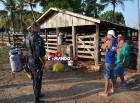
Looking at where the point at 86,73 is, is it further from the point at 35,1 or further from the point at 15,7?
the point at 15,7

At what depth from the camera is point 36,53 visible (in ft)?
12.2

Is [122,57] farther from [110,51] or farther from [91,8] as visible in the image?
[91,8]

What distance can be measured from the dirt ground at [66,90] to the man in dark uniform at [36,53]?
2.20 feet

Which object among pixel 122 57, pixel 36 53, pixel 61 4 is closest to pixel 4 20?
pixel 61 4

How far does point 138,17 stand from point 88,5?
1113 inches

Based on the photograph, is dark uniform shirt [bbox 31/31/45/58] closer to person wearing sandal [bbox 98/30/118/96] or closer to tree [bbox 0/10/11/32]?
person wearing sandal [bbox 98/30/118/96]

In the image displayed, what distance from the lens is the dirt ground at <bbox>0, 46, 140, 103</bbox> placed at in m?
4.25

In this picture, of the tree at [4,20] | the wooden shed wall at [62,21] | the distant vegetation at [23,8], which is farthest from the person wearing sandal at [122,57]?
the tree at [4,20]

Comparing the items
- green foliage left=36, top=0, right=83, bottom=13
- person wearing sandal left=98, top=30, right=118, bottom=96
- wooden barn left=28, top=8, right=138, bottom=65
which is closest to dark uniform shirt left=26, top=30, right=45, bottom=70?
person wearing sandal left=98, top=30, right=118, bottom=96

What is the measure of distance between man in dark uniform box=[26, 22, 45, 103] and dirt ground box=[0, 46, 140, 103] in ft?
2.20

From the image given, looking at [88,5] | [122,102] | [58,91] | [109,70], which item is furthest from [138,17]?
[88,5]

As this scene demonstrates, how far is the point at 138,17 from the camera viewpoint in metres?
5.95

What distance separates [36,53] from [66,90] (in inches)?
70.3

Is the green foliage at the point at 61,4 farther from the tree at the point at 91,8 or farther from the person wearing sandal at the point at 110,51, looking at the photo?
the person wearing sandal at the point at 110,51
